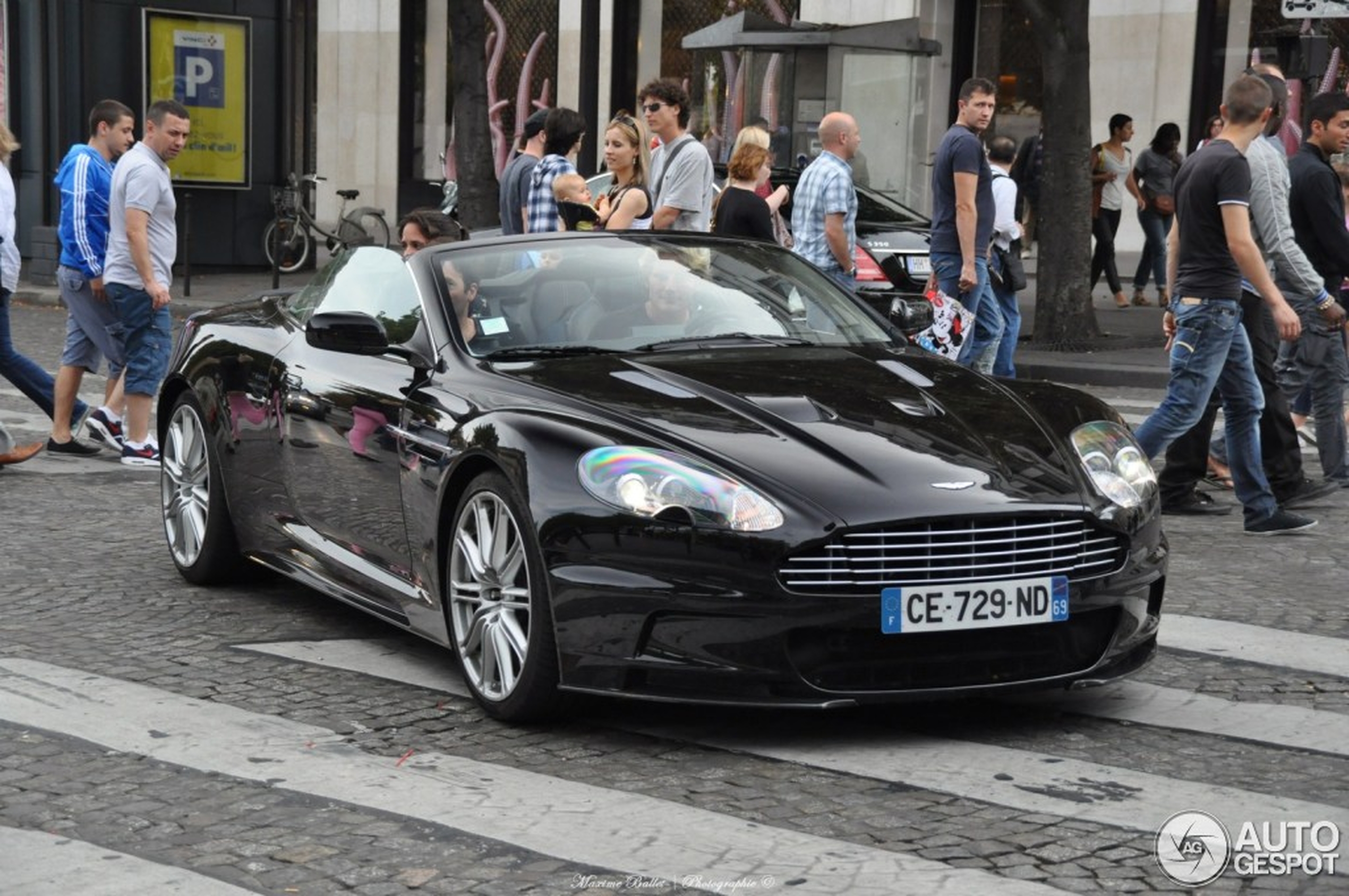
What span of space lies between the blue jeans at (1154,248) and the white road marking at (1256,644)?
42.9 ft

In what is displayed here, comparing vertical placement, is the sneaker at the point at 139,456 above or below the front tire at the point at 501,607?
below

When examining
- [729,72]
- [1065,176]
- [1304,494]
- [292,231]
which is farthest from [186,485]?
[729,72]

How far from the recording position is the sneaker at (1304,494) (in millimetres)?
9250

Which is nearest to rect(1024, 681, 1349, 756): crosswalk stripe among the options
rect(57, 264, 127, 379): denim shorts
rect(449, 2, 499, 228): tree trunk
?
rect(57, 264, 127, 379): denim shorts

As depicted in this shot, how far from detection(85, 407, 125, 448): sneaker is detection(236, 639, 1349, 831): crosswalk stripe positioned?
6430 mm

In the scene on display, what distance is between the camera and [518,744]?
5.21 meters

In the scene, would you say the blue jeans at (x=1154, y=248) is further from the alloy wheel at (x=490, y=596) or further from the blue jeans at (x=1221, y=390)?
the alloy wheel at (x=490, y=596)

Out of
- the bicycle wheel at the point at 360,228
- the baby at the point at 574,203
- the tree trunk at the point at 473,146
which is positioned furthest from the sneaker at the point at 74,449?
the bicycle wheel at the point at 360,228

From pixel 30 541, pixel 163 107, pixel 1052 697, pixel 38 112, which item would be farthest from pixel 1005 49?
pixel 1052 697

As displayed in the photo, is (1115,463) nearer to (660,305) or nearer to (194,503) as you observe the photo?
(660,305)

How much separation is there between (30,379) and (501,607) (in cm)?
671

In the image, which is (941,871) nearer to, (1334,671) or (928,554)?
(928,554)

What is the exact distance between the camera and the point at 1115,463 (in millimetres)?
5559

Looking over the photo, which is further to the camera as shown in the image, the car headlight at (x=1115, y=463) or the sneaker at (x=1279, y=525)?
the sneaker at (x=1279, y=525)
